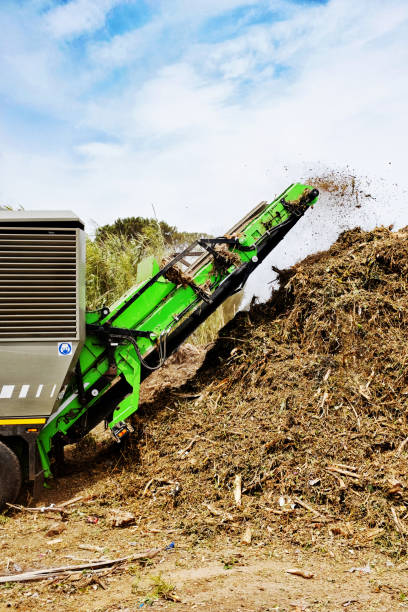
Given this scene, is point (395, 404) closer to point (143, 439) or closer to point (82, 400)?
point (143, 439)

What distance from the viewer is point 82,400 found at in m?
6.14

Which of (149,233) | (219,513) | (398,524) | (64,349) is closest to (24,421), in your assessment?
(64,349)

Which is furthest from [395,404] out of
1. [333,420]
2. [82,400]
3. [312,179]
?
[312,179]

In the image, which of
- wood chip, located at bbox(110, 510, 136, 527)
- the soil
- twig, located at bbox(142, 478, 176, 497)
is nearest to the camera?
the soil

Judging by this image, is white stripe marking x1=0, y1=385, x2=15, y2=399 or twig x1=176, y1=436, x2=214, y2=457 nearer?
white stripe marking x1=0, y1=385, x2=15, y2=399

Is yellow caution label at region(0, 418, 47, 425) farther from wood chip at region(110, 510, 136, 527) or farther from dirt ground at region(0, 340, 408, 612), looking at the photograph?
wood chip at region(110, 510, 136, 527)

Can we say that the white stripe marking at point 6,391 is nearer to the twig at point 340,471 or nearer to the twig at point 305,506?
the twig at point 305,506

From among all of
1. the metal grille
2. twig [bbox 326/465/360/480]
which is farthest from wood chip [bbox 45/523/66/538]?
twig [bbox 326/465/360/480]

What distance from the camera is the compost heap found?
4883mm

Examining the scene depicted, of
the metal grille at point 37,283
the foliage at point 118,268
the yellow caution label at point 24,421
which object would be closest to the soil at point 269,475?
the yellow caution label at point 24,421

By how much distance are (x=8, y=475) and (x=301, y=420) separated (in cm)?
291

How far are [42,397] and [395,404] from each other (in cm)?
348

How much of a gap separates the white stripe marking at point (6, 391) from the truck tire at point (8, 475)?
47 cm

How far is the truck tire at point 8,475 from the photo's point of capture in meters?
5.52
